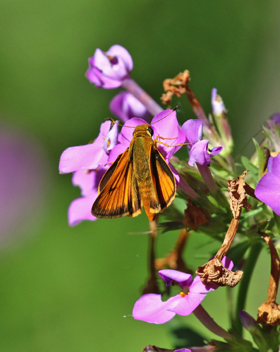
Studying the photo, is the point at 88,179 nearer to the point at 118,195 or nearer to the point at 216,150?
the point at 118,195

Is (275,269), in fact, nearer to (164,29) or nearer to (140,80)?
(140,80)

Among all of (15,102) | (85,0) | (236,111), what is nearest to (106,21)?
(85,0)

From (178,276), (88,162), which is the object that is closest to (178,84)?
(88,162)

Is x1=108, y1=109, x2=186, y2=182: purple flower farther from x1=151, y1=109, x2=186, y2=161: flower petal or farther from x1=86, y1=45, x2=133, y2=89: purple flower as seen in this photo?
x1=86, y1=45, x2=133, y2=89: purple flower

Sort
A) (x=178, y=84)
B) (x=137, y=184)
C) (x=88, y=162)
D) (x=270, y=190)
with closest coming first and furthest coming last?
(x=270, y=190), (x=137, y=184), (x=88, y=162), (x=178, y=84)

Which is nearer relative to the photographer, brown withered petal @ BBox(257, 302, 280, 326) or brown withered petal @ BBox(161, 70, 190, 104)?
brown withered petal @ BBox(257, 302, 280, 326)

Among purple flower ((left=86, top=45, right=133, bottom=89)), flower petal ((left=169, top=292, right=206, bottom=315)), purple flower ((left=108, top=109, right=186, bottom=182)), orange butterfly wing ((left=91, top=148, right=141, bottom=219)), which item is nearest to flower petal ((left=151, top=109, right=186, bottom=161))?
purple flower ((left=108, top=109, right=186, bottom=182))

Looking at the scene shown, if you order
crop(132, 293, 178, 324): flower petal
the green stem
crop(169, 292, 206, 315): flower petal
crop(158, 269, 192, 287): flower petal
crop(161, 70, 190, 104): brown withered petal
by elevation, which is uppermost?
crop(161, 70, 190, 104): brown withered petal
